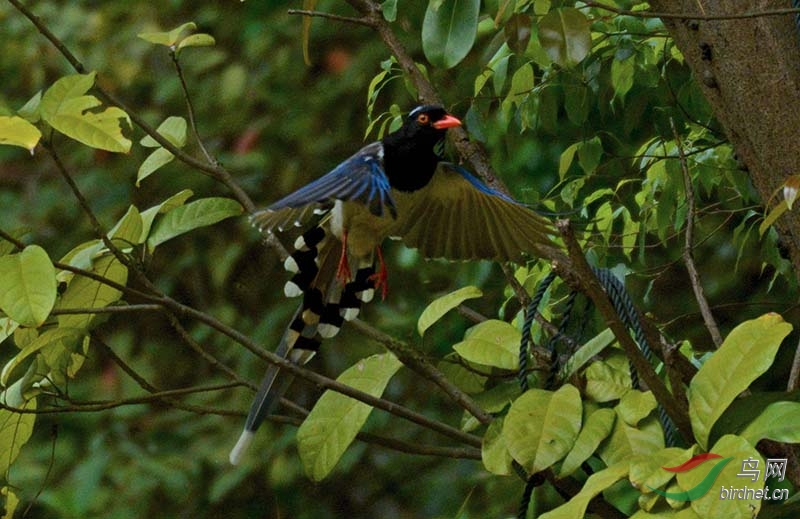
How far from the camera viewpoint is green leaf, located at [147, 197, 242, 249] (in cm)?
149

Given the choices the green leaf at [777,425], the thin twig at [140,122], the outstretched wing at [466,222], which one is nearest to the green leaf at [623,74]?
the outstretched wing at [466,222]

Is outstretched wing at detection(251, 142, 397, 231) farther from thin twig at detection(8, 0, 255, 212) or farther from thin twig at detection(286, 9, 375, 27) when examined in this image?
thin twig at detection(286, 9, 375, 27)

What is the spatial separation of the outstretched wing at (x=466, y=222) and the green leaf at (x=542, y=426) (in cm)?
35

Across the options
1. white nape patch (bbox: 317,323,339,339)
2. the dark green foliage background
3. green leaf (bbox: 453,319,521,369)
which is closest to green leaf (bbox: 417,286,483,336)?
green leaf (bbox: 453,319,521,369)

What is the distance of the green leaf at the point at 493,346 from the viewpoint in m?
1.39

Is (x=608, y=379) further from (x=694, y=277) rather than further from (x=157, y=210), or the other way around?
(x=157, y=210)

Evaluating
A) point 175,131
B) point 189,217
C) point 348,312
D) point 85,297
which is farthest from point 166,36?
point 348,312

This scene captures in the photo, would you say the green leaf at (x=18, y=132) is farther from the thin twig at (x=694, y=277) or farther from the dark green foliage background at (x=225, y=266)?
the dark green foliage background at (x=225, y=266)

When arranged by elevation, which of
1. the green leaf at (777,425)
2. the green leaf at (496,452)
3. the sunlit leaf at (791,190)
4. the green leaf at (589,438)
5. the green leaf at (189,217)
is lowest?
the green leaf at (496,452)

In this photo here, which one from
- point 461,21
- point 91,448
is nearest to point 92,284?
point 461,21

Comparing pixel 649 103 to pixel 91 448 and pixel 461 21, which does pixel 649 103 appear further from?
pixel 91 448

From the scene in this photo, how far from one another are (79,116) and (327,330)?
0.56m

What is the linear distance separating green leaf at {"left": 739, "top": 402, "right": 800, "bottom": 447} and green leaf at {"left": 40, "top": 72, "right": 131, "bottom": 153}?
651 mm

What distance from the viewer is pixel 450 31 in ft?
4.43
